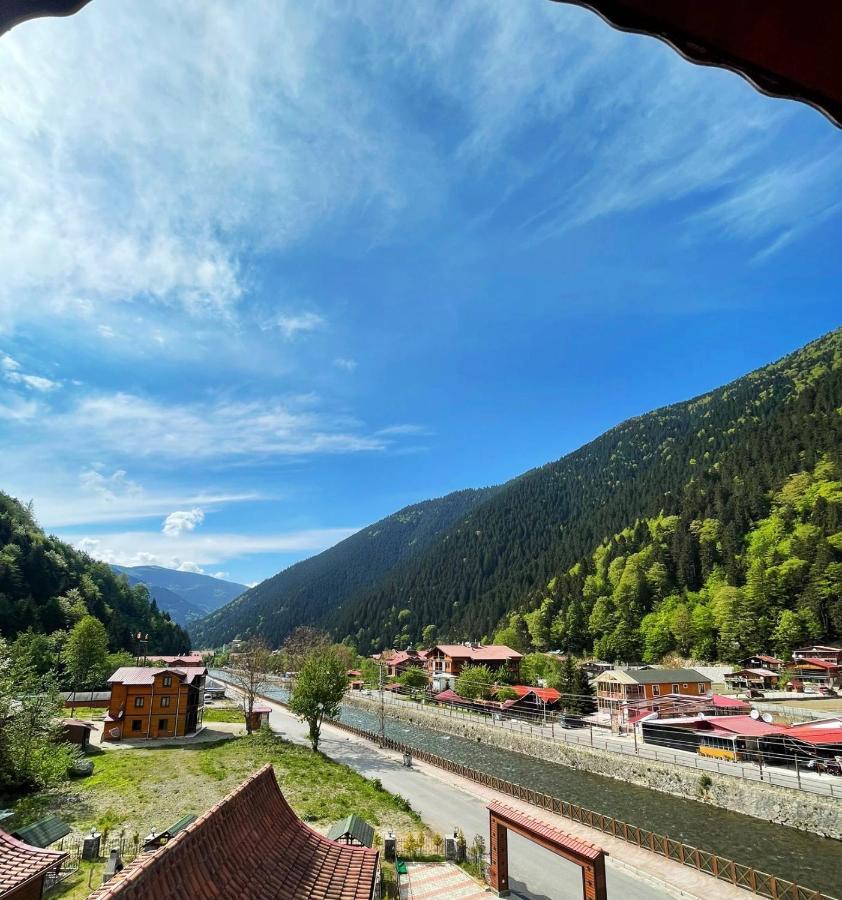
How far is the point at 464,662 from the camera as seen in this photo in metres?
94.0

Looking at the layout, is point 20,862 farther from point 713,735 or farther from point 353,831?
point 713,735

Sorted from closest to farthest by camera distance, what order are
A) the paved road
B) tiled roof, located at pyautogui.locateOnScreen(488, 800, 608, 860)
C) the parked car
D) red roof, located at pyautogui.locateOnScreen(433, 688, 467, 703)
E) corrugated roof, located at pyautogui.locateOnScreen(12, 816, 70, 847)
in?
tiled roof, located at pyautogui.locateOnScreen(488, 800, 608, 860), corrugated roof, located at pyautogui.locateOnScreen(12, 816, 70, 847), the paved road, the parked car, red roof, located at pyautogui.locateOnScreen(433, 688, 467, 703)

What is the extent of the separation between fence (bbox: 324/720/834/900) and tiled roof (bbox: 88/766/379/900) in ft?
51.5

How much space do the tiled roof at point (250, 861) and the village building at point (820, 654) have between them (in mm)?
80538

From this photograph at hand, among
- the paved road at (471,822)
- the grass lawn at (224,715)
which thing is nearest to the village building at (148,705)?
the paved road at (471,822)

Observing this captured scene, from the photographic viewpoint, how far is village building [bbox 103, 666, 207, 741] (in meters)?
46.4

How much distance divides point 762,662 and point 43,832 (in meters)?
87.4

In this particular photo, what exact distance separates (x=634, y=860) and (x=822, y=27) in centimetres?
2868

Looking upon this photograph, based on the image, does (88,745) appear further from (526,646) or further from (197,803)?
(526,646)

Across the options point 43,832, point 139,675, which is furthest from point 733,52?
point 139,675

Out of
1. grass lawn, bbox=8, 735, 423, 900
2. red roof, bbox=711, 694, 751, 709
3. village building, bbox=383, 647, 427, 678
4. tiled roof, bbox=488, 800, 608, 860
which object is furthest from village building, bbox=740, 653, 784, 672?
tiled roof, bbox=488, 800, 608, 860

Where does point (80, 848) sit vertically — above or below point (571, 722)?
above

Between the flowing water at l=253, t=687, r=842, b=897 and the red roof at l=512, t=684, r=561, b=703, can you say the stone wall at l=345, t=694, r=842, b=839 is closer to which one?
the flowing water at l=253, t=687, r=842, b=897

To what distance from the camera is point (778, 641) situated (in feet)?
268
